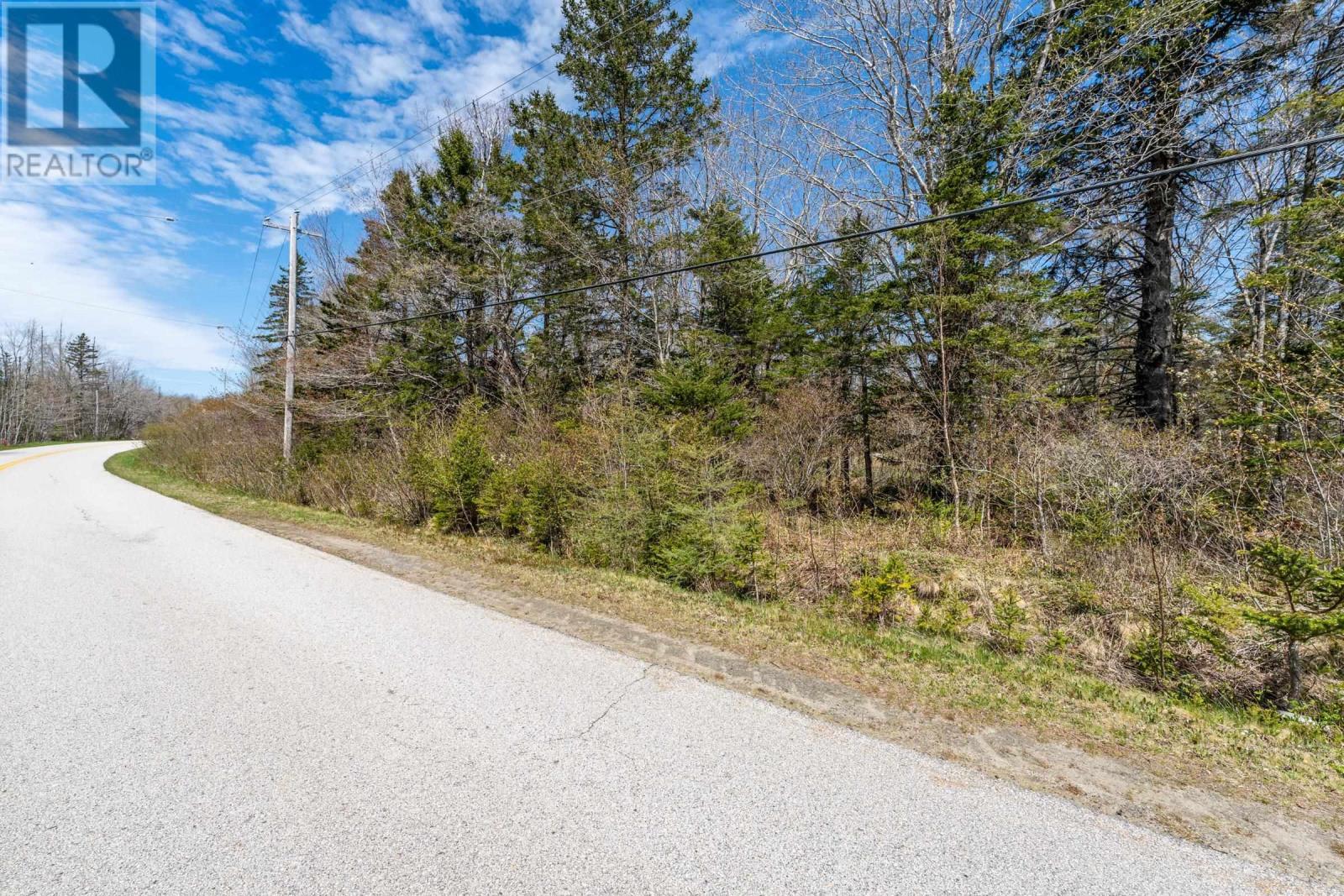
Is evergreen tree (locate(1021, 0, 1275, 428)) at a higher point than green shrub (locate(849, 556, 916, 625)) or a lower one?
higher

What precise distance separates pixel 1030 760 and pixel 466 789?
2.95m

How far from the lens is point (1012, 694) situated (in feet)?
12.2

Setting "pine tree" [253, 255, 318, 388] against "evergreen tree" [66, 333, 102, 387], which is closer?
"pine tree" [253, 255, 318, 388]

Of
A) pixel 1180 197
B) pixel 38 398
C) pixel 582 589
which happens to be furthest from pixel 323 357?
pixel 38 398

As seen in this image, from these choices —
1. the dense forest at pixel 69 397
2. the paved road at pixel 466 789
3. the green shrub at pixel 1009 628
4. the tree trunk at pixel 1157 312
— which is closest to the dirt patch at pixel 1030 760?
the paved road at pixel 466 789

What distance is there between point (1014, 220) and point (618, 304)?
32.3ft

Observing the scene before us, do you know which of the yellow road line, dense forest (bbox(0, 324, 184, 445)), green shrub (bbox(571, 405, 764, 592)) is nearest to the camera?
green shrub (bbox(571, 405, 764, 592))

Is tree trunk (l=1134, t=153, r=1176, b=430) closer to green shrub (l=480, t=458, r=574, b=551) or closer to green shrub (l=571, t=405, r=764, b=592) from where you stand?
green shrub (l=571, t=405, r=764, b=592)

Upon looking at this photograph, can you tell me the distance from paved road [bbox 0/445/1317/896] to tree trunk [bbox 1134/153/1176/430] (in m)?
12.9

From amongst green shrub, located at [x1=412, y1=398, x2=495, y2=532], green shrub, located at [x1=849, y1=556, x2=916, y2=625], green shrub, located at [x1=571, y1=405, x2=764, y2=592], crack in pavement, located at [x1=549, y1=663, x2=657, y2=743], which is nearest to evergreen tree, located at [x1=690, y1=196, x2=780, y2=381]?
green shrub, located at [x1=571, y1=405, x2=764, y2=592]

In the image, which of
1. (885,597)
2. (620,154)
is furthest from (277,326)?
(885,597)

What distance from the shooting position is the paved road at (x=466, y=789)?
203 cm

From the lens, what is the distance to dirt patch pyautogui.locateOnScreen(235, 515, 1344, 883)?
7.56 ft

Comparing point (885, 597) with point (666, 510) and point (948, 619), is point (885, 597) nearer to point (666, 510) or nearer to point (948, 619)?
point (948, 619)
